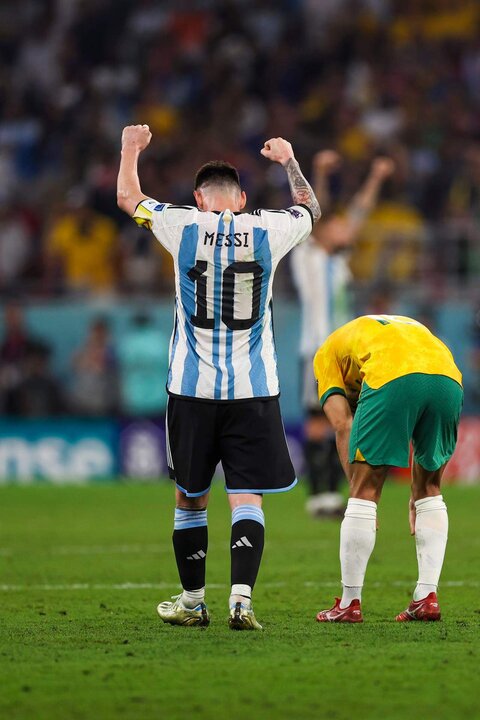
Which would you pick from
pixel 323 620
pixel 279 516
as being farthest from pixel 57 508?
pixel 323 620

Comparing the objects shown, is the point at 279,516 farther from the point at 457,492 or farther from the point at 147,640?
the point at 147,640

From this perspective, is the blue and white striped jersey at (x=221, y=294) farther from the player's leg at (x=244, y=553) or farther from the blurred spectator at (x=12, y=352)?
the blurred spectator at (x=12, y=352)

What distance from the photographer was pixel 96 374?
17844 millimetres

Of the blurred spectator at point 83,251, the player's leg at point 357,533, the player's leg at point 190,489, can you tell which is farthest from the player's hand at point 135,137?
the blurred spectator at point 83,251

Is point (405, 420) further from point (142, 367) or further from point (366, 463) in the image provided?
point (142, 367)

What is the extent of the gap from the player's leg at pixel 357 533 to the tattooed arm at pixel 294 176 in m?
1.24

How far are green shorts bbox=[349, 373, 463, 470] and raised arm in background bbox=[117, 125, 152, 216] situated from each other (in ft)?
4.48

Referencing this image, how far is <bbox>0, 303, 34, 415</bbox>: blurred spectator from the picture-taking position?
57.9ft

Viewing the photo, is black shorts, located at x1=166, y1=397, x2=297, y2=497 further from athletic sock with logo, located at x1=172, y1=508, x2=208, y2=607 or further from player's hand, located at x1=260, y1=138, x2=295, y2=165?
player's hand, located at x1=260, y1=138, x2=295, y2=165

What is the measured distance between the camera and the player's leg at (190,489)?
6516 millimetres

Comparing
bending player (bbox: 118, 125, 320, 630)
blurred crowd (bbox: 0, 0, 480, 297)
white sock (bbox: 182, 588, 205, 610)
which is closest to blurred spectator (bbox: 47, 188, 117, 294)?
blurred crowd (bbox: 0, 0, 480, 297)

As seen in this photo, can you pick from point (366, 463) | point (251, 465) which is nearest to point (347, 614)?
point (366, 463)

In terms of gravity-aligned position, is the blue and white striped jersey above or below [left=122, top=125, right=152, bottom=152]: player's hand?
below

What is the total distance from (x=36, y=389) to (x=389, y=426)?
38.9 feet
